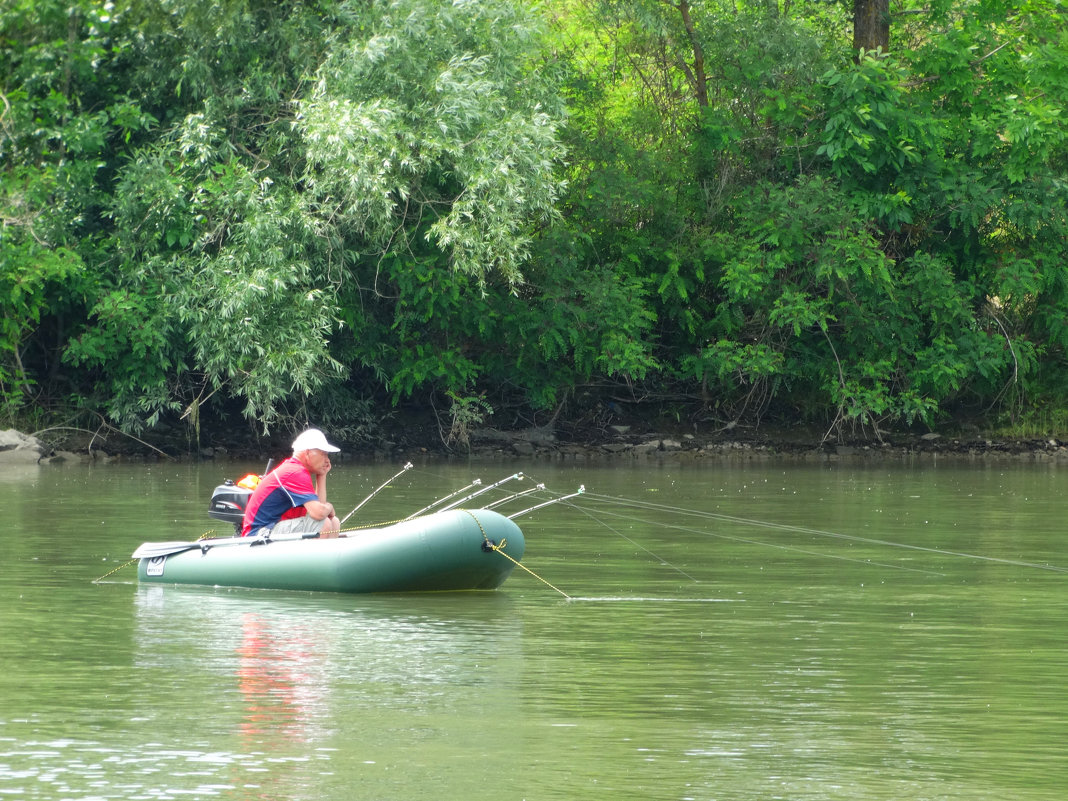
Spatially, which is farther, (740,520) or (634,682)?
(740,520)

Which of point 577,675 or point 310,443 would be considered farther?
point 310,443

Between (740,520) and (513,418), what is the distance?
12.8 m

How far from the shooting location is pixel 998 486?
22141 millimetres

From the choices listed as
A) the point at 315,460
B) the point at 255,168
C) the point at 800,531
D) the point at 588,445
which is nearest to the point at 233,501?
the point at 315,460

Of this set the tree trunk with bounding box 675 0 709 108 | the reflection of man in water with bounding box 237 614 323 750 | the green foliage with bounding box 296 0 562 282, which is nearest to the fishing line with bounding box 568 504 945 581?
the reflection of man in water with bounding box 237 614 323 750

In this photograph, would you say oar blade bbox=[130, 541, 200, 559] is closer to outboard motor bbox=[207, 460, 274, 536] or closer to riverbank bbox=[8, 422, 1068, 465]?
outboard motor bbox=[207, 460, 274, 536]

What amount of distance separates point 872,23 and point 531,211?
26.2 ft

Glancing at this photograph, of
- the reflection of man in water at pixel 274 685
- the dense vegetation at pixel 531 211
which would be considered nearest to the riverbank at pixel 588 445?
the dense vegetation at pixel 531 211

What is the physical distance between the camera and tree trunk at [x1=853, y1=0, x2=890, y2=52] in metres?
29.1

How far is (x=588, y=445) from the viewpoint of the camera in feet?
95.1

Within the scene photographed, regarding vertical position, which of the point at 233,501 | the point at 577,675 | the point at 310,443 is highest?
the point at 310,443

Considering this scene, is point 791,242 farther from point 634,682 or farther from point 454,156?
point 634,682

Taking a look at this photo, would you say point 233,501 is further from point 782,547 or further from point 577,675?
point 577,675

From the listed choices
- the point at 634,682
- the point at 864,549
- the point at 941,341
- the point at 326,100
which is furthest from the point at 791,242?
the point at 634,682
